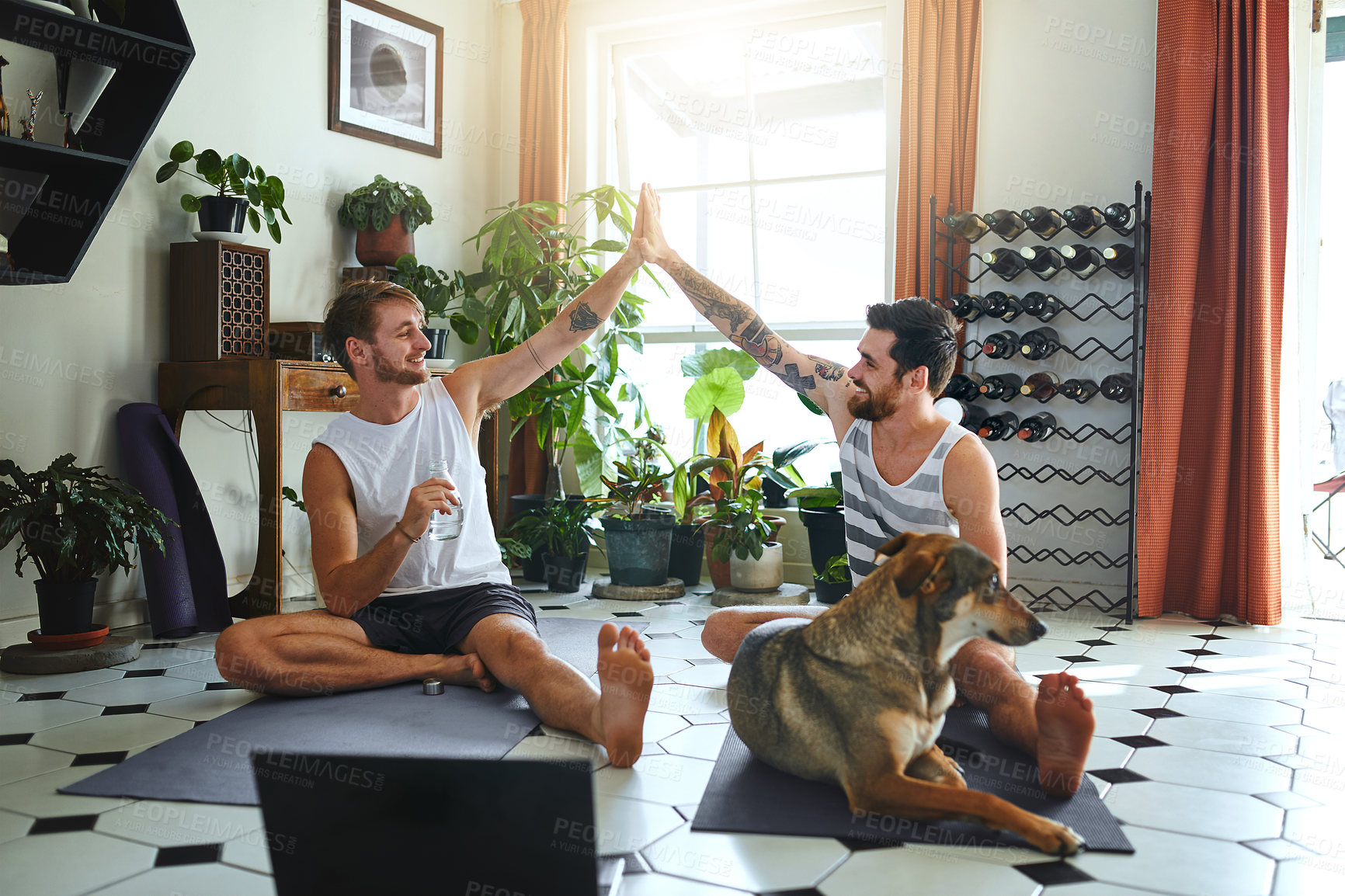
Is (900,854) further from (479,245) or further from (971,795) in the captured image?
(479,245)

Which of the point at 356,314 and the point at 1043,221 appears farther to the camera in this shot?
the point at 1043,221

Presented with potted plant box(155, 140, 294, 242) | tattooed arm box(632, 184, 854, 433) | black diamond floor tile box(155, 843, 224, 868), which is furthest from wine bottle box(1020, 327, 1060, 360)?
black diamond floor tile box(155, 843, 224, 868)

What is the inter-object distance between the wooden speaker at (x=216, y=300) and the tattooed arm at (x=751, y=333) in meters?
1.65

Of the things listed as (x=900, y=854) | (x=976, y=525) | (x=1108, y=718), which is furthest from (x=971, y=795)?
(x=1108, y=718)

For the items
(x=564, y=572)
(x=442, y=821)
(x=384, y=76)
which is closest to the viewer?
(x=442, y=821)

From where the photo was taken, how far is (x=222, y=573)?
10.8 ft

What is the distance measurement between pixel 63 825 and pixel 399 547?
2.64 ft

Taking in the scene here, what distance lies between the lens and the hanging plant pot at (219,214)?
340 cm

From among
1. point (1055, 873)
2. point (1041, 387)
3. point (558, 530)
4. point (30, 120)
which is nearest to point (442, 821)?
point (1055, 873)

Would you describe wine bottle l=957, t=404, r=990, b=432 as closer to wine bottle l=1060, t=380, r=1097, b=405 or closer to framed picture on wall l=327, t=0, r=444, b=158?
wine bottle l=1060, t=380, r=1097, b=405

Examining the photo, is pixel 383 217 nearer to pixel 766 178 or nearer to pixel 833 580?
pixel 766 178

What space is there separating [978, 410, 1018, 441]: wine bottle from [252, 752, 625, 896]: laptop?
309 centimetres

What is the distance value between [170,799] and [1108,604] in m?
3.33

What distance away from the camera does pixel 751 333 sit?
272 cm
